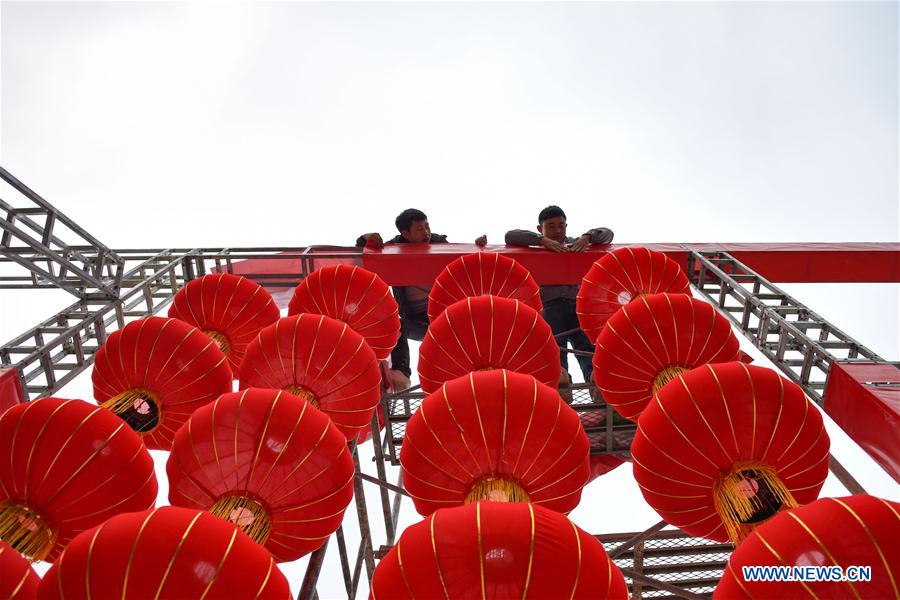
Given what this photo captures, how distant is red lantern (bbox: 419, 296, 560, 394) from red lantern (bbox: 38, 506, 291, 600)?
5.53 feet

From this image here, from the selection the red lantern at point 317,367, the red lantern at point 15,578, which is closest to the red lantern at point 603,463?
the red lantern at point 317,367

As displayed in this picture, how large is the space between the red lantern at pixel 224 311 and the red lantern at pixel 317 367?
1065 mm

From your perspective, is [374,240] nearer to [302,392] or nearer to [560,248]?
[560,248]

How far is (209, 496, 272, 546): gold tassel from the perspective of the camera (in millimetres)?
2236

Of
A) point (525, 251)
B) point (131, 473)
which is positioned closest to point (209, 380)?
point (131, 473)

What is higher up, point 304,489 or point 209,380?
point 209,380

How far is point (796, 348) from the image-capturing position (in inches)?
159

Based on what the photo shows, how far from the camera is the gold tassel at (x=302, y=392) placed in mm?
3014

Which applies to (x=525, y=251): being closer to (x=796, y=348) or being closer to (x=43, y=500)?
(x=796, y=348)

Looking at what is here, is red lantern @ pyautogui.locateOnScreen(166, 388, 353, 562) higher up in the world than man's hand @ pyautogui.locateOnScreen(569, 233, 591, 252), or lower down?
lower down

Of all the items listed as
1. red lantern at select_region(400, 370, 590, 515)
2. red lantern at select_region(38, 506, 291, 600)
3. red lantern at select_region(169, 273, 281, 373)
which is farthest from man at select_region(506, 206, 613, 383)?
red lantern at select_region(38, 506, 291, 600)

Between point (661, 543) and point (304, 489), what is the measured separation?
3.23 m

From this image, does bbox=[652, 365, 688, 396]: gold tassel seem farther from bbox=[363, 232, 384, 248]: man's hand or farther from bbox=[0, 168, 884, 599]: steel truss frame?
bbox=[363, 232, 384, 248]: man's hand

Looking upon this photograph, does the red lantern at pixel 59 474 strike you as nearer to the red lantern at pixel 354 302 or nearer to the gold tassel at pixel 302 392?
the gold tassel at pixel 302 392
